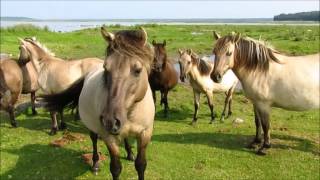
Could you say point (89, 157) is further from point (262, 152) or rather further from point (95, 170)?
point (262, 152)

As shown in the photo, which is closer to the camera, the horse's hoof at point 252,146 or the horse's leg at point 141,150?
the horse's leg at point 141,150

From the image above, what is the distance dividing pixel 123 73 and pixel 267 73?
4723mm

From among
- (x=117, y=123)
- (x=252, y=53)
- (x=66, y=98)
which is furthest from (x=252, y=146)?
(x=117, y=123)

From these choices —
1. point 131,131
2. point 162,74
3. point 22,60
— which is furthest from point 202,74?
point 131,131

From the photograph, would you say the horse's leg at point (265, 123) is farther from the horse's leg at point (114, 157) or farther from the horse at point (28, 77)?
the horse at point (28, 77)

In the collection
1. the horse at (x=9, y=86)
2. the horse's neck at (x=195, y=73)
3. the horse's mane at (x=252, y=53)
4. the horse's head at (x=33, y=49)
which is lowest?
the horse at (x=9, y=86)

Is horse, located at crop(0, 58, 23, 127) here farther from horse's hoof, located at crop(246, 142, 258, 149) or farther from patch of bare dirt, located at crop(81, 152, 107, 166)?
horse's hoof, located at crop(246, 142, 258, 149)

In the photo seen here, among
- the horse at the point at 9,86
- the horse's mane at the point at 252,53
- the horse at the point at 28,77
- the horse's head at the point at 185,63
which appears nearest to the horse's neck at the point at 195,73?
the horse's head at the point at 185,63

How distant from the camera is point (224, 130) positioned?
10812 millimetres

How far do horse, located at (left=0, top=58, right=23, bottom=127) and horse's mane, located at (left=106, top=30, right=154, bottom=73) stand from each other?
26.0 feet

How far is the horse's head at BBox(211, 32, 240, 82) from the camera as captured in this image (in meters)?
8.30

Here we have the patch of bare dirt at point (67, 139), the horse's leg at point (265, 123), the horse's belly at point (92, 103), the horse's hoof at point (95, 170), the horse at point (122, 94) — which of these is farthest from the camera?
the patch of bare dirt at point (67, 139)

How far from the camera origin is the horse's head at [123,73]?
→ 14.1 feet

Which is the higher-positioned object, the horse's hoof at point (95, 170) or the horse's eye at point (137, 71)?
the horse's eye at point (137, 71)
